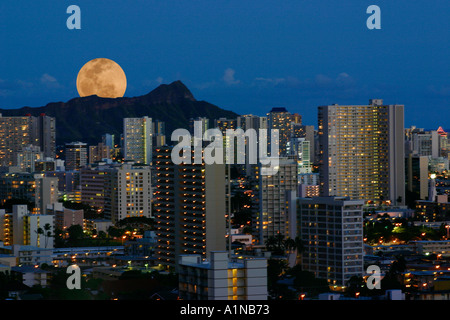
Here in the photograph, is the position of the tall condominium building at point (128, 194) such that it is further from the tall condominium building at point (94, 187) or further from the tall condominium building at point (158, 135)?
the tall condominium building at point (158, 135)

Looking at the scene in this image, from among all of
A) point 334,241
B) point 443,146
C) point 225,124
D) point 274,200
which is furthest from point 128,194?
point 443,146

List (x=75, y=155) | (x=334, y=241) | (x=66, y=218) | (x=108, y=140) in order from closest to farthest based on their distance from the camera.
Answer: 1. (x=334, y=241)
2. (x=66, y=218)
3. (x=75, y=155)
4. (x=108, y=140)

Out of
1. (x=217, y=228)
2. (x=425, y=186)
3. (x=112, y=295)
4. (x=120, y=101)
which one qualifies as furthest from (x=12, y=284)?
(x=120, y=101)

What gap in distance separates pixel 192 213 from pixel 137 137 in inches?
1241

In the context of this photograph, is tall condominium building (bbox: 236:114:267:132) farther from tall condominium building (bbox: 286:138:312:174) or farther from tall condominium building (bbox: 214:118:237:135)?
tall condominium building (bbox: 286:138:312:174)


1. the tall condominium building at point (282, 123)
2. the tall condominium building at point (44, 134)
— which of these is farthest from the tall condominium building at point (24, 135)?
the tall condominium building at point (282, 123)

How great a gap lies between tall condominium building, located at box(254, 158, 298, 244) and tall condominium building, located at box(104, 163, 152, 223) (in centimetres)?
684

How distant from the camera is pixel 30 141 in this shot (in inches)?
2028

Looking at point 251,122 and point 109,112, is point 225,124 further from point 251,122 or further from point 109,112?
point 109,112

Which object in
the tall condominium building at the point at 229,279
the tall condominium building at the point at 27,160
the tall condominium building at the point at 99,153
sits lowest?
the tall condominium building at the point at 229,279

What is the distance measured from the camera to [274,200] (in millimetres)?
23516

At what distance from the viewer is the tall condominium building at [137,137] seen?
49531 millimetres

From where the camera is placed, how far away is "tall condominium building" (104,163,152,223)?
98.8 ft

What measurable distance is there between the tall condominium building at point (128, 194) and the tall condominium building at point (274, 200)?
6.84 meters
